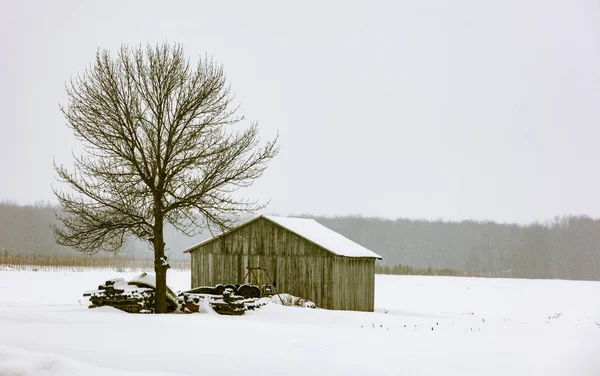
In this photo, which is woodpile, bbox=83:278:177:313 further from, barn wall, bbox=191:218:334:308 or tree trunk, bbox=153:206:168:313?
barn wall, bbox=191:218:334:308

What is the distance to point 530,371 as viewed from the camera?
40.8ft

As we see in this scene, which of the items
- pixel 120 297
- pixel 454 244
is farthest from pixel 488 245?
pixel 120 297

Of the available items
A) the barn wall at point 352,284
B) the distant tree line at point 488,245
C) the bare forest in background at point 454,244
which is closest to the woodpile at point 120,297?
the barn wall at point 352,284

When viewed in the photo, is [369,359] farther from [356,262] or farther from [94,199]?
[356,262]

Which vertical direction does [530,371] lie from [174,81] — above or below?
below


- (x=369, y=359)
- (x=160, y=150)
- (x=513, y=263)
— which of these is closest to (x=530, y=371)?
(x=369, y=359)

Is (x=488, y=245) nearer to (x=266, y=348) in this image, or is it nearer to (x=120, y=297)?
(x=120, y=297)

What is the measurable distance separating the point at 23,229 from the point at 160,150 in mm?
129911

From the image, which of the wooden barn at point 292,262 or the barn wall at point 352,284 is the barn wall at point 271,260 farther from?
the barn wall at point 352,284

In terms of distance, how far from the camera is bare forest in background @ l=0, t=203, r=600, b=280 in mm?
116044

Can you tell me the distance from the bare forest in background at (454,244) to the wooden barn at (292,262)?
49.4 metres

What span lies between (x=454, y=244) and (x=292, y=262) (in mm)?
130629

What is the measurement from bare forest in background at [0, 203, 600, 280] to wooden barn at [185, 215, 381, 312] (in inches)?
1945

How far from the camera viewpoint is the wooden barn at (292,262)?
3108 centimetres
